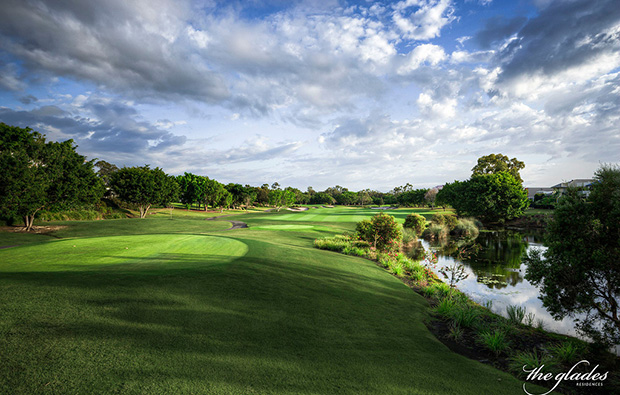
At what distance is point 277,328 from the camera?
17.5 ft

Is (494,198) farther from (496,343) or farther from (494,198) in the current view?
(496,343)

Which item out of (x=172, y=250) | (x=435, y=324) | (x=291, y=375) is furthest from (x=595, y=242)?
(x=172, y=250)

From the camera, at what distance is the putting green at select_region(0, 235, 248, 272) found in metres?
8.45

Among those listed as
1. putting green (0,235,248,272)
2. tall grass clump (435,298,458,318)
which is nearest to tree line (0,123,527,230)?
putting green (0,235,248,272)

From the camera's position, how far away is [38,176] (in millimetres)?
23562

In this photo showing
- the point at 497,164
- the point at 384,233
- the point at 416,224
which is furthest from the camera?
the point at 497,164

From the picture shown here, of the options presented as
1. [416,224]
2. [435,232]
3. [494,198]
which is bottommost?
[435,232]

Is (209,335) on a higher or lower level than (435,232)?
higher

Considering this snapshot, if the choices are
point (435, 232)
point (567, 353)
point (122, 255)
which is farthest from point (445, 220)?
point (122, 255)

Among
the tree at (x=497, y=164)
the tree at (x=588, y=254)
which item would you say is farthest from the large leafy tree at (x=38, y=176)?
the tree at (x=497, y=164)

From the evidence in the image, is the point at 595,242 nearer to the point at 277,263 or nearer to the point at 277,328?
the point at 277,328

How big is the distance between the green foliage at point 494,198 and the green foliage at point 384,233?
34169 mm

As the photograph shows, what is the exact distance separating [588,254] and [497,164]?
250 ft

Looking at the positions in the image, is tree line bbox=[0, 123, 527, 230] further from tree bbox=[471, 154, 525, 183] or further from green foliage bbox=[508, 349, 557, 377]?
green foliage bbox=[508, 349, 557, 377]
